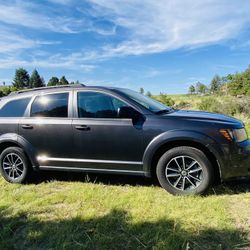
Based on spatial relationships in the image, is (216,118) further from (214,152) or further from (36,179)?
(36,179)

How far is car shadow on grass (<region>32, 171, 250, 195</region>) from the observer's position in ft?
16.6

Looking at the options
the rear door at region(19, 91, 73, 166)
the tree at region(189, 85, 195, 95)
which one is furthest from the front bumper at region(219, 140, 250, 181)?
the tree at region(189, 85, 195, 95)

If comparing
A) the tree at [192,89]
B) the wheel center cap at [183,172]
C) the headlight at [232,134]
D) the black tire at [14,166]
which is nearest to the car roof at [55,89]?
the black tire at [14,166]

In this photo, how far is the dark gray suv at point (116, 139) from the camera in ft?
15.6

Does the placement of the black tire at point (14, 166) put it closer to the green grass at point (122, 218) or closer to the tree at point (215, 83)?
the green grass at point (122, 218)

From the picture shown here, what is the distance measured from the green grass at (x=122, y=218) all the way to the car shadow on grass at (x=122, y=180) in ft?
0.10

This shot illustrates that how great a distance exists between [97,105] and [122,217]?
2.08 metres

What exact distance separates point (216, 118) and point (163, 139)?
93cm

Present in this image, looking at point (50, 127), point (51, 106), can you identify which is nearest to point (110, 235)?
point (50, 127)

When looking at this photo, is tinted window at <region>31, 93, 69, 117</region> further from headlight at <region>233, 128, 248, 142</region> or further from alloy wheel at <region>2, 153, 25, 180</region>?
headlight at <region>233, 128, 248, 142</region>

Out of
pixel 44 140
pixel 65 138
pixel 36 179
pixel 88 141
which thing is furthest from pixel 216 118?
pixel 36 179

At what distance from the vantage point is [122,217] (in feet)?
13.9

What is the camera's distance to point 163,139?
16.1 ft

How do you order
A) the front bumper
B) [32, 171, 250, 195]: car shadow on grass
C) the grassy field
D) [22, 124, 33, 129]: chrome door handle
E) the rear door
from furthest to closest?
[22, 124, 33, 129]: chrome door handle
the rear door
[32, 171, 250, 195]: car shadow on grass
the front bumper
the grassy field
